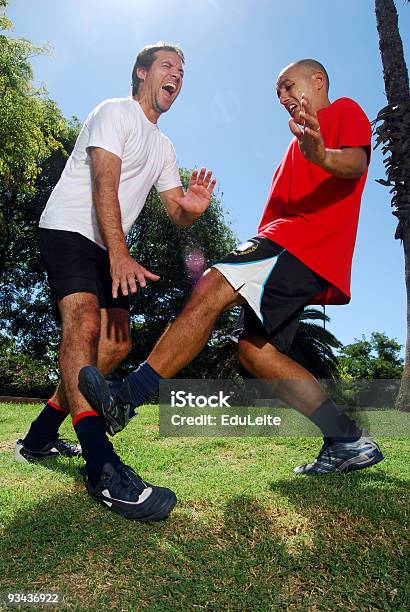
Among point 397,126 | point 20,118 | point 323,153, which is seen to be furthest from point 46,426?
point 20,118

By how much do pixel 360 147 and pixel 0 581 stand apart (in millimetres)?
2739

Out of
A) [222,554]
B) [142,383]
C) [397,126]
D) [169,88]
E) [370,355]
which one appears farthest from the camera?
[370,355]

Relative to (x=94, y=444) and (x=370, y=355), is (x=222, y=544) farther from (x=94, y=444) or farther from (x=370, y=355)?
(x=370, y=355)

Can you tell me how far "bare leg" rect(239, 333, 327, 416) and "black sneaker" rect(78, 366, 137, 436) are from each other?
83cm

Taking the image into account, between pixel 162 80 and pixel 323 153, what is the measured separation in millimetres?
1244

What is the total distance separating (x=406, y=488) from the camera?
119 inches

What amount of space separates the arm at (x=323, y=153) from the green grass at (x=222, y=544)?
1.71 meters

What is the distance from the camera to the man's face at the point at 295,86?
3.35 metres

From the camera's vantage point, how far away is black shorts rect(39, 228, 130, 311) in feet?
10.2

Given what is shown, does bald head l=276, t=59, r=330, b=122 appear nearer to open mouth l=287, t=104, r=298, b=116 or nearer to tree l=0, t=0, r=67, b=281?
open mouth l=287, t=104, r=298, b=116

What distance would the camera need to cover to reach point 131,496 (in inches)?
97.9

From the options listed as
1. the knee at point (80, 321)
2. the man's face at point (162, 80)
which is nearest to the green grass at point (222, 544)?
the knee at point (80, 321)

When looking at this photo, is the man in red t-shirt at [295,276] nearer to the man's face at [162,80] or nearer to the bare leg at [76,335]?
the bare leg at [76,335]

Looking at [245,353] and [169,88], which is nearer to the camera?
[245,353]
